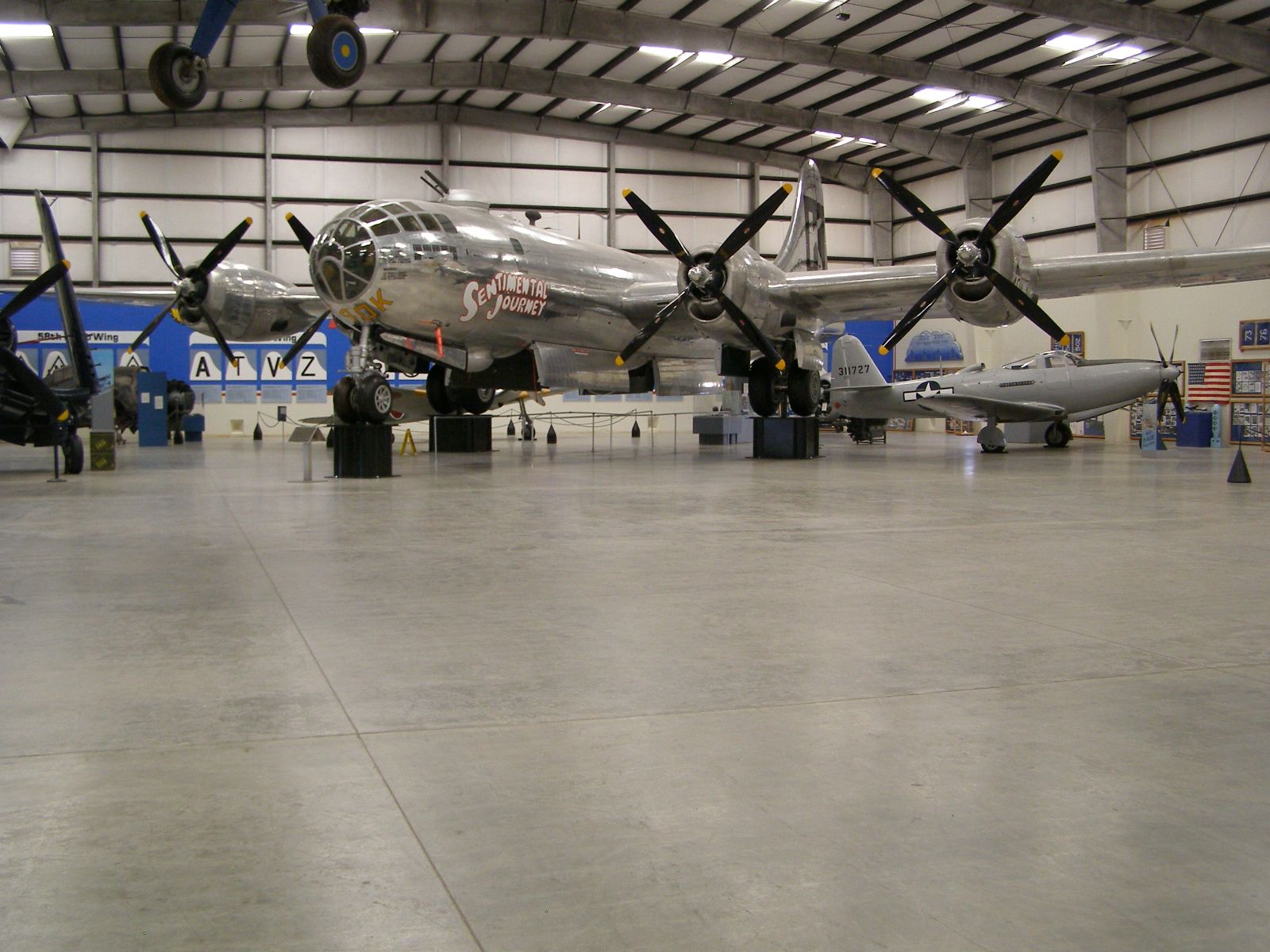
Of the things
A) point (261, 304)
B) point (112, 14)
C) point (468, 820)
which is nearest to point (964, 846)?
point (468, 820)

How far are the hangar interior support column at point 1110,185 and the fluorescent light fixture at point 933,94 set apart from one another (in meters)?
4.61

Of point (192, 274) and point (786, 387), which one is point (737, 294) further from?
point (192, 274)

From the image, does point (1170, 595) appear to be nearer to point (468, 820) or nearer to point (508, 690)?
point (508, 690)

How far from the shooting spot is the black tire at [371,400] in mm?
15977

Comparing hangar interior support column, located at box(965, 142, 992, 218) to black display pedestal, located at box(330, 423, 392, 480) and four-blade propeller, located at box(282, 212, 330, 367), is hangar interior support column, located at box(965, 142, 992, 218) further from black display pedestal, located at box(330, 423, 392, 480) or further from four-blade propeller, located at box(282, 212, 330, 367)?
black display pedestal, located at box(330, 423, 392, 480)

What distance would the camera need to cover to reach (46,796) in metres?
3.00

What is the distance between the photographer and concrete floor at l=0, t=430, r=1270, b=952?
2.35m

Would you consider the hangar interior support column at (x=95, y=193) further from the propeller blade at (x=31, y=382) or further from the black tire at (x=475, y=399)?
the propeller blade at (x=31, y=382)

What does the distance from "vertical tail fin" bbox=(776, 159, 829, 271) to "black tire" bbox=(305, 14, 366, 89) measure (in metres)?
12.7

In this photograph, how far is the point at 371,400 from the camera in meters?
16.0

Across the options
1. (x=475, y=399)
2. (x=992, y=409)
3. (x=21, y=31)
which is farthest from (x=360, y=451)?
(x=21, y=31)

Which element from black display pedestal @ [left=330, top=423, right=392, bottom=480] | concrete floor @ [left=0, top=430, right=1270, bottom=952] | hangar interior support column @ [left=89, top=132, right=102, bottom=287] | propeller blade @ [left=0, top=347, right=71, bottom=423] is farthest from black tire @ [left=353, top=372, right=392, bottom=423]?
hangar interior support column @ [left=89, top=132, right=102, bottom=287]

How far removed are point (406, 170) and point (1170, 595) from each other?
36.1m

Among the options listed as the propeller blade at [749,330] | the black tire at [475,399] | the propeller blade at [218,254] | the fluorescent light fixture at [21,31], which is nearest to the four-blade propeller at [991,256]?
the propeller blade at [749,330]
